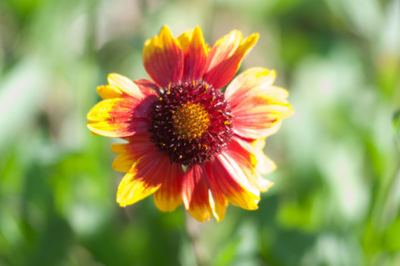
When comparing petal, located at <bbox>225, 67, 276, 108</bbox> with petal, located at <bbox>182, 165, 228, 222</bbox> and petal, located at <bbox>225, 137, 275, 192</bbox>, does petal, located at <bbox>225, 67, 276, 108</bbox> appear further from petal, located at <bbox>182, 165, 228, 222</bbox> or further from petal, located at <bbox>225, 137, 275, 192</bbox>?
petal, located at <bbox>182, 165, 228, 222</bbox>

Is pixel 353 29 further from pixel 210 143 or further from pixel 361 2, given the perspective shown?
pixel 210 143

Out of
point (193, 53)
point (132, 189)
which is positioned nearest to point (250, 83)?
point (193, 53)

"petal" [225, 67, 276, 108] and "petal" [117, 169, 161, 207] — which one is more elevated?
"petal" [225, 67, 276, 108]

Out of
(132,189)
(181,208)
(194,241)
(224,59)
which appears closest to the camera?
(132,189)

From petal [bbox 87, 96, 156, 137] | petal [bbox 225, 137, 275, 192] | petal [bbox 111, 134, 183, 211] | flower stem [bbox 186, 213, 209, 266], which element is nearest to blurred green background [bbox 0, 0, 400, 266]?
flower stem [bbox 186, 213, 209, 266]

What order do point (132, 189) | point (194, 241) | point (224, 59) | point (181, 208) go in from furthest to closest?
point (181, 208)
point (194, 241)
point (224, 59)
point (132, 189)

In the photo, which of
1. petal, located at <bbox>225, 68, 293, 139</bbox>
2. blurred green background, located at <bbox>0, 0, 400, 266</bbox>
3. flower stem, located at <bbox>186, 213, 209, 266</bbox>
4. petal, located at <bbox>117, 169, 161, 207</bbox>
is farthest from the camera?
blurred green background, located at <bbox>0, 0, 400, 266</bbox>

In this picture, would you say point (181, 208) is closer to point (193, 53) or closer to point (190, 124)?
point (190, 124)

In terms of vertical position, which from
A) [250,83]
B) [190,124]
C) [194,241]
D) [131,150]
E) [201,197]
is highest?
[250,83]
